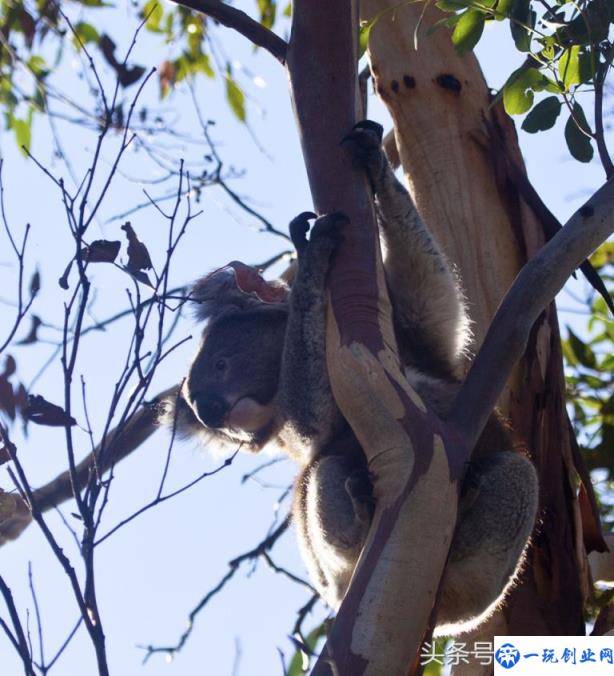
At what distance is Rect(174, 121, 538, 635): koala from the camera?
2.77 meters

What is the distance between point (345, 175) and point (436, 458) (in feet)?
2.27

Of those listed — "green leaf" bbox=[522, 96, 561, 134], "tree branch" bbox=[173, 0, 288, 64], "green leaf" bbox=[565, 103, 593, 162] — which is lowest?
"green leaf" bbox=[565, 103, 593, 162]

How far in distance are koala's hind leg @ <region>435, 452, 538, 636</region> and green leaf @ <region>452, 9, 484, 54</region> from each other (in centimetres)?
110

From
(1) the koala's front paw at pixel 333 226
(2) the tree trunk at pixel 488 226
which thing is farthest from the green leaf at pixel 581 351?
(1) the koala's front paw at pixel 333 226

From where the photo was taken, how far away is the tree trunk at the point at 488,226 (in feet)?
10.00

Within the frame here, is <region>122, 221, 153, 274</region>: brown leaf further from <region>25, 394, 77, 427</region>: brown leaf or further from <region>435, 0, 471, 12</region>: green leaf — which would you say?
<region>435, 0, 471, 12</region>: green leaf

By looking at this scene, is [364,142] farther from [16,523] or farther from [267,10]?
[267,10]

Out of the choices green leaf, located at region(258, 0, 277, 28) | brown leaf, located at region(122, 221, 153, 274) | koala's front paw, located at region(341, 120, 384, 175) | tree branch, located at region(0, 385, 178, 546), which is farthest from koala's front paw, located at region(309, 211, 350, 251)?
green leaf, located at region(258, 0, 277, 28)

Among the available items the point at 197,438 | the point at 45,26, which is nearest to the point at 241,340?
the point at 197,438

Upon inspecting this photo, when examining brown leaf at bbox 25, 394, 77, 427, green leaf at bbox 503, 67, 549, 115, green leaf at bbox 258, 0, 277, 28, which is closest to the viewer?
brown leaf at bbox 25, 394, 77, 427

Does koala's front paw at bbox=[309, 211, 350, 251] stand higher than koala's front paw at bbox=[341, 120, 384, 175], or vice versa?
koala's front paw at bbox=[341, 120, 384, 175]

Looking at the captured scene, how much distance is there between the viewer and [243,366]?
3682 mm

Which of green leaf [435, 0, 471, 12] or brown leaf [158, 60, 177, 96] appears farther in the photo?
brown leaf [158, 60, 177, 96]

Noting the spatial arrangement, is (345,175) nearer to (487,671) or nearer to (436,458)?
(436,458)
